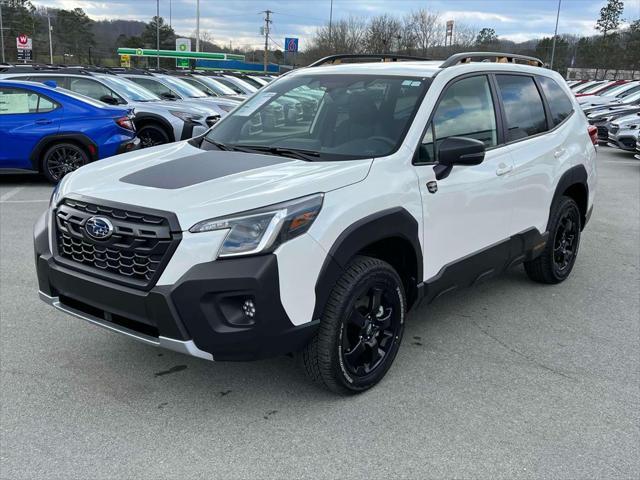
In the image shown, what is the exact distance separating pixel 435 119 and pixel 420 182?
19.2 inches

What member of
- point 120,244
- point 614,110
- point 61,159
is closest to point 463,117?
Result: point 120,244

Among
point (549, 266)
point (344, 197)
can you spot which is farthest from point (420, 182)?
point (549, 266)

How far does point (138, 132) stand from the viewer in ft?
37.0

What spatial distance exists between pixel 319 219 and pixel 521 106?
251cm

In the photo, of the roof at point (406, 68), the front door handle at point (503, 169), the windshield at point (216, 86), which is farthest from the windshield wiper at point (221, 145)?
the windshield at point (216, 86)

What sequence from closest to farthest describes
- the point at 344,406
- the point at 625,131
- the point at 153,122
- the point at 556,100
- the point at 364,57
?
the point at 344,406
the point at 364,57
the point at 556,100
the point at 153,122
the point at 625,131

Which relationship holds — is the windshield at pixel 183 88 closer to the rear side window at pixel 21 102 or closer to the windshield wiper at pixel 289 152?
the rear side window at pixel 21 102

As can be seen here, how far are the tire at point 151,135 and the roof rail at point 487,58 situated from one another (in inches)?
294

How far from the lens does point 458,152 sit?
11.7ft

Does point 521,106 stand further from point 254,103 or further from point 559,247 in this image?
point 254,103

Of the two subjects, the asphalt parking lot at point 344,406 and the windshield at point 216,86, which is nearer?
the asphalt parking lot at point 344,406

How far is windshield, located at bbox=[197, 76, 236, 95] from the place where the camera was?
1756cm

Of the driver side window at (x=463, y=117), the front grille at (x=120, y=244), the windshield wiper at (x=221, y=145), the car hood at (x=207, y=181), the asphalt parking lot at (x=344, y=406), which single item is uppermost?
the driver side window at (x=463, y=117)

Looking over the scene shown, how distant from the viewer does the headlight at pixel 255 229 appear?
111 inches
